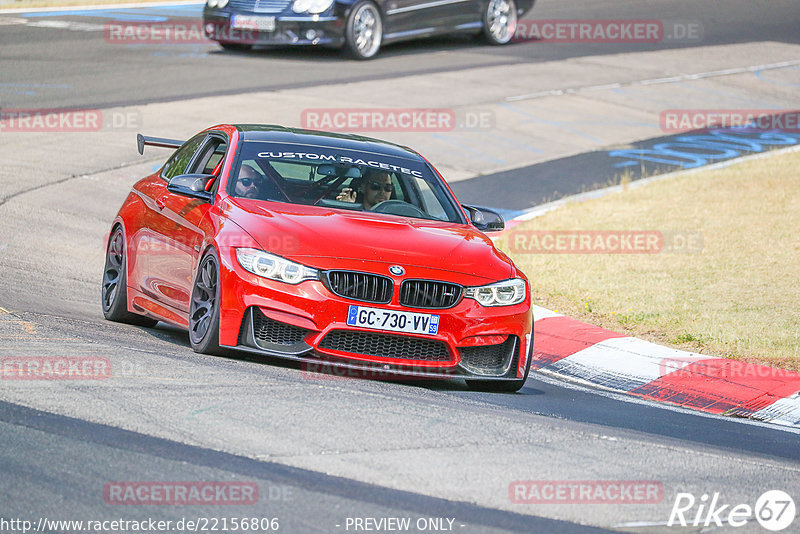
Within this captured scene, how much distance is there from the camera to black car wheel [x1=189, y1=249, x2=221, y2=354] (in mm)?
7445

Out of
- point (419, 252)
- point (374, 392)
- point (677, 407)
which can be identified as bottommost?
point (677, 407)

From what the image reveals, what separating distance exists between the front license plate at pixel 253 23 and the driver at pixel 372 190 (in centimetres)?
1336

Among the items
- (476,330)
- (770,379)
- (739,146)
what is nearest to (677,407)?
(770,379)

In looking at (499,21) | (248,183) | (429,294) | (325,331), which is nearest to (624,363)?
(429,294)

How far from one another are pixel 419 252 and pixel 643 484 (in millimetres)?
2526

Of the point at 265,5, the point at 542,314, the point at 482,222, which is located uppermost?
the point at 265,5

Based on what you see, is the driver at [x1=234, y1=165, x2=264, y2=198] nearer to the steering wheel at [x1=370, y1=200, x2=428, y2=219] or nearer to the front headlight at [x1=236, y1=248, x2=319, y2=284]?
the steering wheel at [x1=370, y1=200, x2=428, y2=219]

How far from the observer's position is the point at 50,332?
7.61 meters

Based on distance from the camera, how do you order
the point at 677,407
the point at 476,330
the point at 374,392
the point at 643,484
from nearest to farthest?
the point at 643,484
the point at 374,392
the point at 476,330
the point at 677,407

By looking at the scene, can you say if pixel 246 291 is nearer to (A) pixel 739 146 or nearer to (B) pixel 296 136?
(B) pixel 296 136

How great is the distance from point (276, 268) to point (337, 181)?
148cm

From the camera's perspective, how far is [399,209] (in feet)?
28.6

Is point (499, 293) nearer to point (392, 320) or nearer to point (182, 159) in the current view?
point (392, 320)

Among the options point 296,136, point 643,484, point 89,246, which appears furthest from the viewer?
point 89,246
